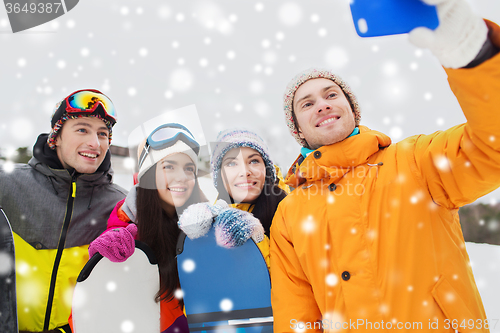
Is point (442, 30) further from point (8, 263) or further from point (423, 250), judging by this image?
point (8, 263)

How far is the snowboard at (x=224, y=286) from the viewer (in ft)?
5.30

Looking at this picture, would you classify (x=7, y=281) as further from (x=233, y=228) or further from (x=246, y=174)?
(x=246, y=174)

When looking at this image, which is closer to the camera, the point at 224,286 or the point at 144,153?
the point at 224,286

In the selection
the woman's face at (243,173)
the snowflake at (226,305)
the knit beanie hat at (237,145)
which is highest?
the knit beanie hat at (237,145)

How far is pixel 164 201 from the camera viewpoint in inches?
89.0

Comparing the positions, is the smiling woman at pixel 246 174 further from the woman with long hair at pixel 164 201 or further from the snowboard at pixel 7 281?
the snowboard at pixel 7 281

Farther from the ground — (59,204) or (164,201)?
(59,204)

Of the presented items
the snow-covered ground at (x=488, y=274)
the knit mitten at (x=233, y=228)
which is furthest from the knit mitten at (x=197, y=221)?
the snow-covered ground at (x=488, y=274)

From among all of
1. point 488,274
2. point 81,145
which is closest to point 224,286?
point 81,145

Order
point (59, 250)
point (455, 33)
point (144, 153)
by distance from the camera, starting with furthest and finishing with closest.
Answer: point (144, 153) → point (59, 250) → point (455, 33)

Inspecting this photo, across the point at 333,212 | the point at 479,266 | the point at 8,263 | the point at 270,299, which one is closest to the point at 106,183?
the point at 8,263

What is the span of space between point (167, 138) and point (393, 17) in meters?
1.93

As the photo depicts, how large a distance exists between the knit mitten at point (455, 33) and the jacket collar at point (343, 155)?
632mm

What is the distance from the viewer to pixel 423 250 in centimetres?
123
